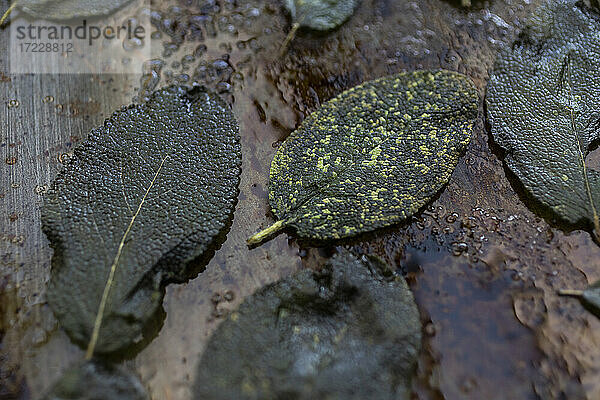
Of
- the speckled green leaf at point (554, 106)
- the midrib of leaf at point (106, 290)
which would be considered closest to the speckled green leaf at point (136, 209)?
the midrib of leaf at point (106, 290)

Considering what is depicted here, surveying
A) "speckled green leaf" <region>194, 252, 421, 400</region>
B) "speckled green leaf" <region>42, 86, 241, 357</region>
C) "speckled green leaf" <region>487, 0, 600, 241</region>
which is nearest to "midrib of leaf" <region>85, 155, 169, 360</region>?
"speckled green leaf" <region>42, 86, 241, 357</region>

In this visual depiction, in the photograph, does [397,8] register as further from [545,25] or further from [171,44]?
[171,44]

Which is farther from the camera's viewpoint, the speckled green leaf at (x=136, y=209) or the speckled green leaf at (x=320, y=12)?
the speckled green leaf at (x=320, y=12)

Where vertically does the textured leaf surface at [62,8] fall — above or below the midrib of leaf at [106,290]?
above

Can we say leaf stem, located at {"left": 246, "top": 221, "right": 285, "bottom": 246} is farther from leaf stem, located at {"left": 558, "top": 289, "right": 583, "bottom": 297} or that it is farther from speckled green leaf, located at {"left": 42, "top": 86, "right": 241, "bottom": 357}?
leaf stem, located at {"left": 558, "top": 289, "right": 583, "bottom": 297}

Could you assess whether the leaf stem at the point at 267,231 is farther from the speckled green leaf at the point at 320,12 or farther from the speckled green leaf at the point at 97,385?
the speckled green leaf at the point at 320,12

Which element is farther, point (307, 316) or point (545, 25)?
point (545, 25)

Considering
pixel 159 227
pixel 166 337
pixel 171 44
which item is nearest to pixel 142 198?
pixel 159 227
